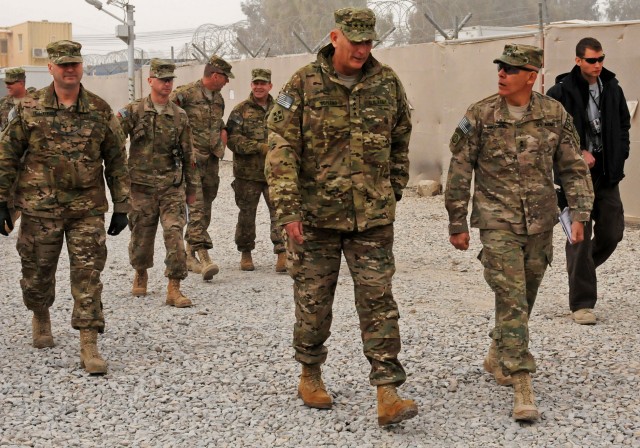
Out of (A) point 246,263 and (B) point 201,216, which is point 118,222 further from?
(A) point 246,263

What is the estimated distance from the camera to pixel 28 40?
132ft

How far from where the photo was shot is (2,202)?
229 inches

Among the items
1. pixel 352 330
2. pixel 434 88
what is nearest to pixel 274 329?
pixel 352 330

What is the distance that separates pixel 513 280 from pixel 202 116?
4932mm

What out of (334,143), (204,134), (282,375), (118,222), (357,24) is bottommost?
(282,375)

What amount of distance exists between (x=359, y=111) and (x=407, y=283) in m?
4.14

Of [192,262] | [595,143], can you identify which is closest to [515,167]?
[595,143]

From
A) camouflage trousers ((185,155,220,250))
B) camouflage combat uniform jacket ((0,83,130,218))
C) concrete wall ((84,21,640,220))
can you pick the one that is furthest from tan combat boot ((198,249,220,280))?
concrete wall ((84,21,640,220))

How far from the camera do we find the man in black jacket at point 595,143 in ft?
21.8

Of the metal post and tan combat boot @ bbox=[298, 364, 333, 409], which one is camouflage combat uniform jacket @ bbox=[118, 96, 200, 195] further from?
the metal post

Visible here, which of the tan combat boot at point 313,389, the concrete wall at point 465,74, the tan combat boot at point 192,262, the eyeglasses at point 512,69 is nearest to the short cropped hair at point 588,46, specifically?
the eyeglasses at point 512,69

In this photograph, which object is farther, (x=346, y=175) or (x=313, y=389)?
(x=313, y=389)

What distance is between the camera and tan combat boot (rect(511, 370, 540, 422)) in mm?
4707

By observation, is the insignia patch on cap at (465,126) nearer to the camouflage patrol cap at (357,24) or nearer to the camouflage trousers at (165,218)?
the camouflage patrol cap at (357,24)
